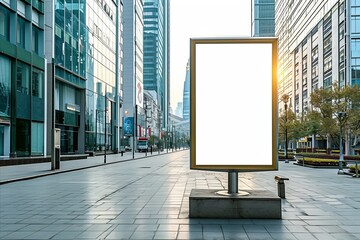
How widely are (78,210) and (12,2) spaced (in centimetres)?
2969

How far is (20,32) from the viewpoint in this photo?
36000 mm

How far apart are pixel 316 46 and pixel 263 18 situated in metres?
88.0

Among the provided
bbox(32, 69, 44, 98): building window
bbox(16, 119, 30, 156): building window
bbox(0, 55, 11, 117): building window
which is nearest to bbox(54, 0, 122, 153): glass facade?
bbox(32, 69, 44, 98): building window

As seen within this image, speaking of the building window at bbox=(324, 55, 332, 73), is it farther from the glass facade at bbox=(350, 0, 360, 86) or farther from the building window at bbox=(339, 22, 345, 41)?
the glass facade at bbox=(350, 0, 360, 86)

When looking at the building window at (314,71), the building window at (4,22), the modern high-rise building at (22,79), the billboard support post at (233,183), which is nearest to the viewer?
the billboard support post at (233,183)

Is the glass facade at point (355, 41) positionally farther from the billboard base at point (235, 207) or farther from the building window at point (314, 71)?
the billboard base at point (235, 207)

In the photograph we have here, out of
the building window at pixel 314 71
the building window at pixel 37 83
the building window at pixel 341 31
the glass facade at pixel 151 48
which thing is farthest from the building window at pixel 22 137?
the glass facade at pixel 151 48

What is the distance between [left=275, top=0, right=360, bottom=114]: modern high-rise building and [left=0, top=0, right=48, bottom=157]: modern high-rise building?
3339 cm

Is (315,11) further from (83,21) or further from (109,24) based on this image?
(83,21)

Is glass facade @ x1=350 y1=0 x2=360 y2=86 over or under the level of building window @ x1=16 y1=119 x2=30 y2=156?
over

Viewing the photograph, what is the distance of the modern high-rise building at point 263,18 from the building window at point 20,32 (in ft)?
455

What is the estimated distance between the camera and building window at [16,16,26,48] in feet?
117

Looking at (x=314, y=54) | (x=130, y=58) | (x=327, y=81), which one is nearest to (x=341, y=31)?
(x=327, y=81)

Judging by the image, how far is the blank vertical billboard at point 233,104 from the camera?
923 centimetres
